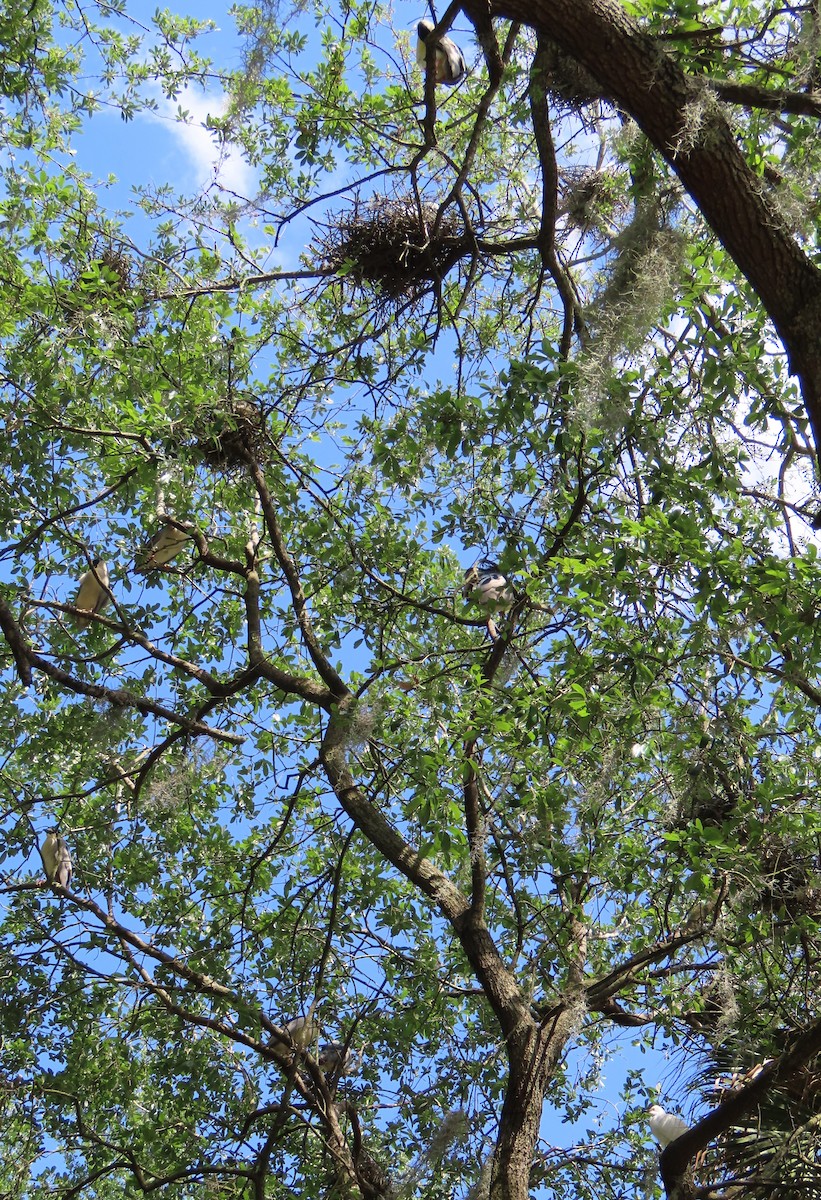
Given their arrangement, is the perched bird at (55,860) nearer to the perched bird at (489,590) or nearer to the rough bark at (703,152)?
the perched bird at (489,590)

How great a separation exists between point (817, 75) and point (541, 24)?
87cm

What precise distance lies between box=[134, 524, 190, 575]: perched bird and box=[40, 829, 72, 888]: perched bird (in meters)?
1.16

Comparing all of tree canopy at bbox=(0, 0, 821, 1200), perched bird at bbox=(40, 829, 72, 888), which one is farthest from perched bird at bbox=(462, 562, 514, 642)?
perched bird at bbox=(40, 829, 72, 888)

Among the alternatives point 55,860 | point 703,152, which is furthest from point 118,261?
point 703,152

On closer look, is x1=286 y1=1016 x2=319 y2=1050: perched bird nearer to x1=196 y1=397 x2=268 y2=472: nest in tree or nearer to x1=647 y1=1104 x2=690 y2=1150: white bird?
x1=647 y1=1104 x2=690 y2=1150: white bird

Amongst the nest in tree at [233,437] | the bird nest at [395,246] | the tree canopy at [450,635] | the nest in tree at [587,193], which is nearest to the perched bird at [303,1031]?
the tree canopy at [450,635]

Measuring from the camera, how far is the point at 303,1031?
383cm

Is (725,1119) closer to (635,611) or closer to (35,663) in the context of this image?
(635,611)

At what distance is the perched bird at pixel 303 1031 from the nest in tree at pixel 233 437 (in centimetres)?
195

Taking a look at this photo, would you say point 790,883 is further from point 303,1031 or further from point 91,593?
point 91,593

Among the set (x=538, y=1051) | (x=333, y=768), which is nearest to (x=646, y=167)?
(x=333, y=768)

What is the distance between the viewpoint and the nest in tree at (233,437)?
399 centimetres

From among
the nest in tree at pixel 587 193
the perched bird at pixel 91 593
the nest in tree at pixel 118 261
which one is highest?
the nest in tree at pixel 118 261

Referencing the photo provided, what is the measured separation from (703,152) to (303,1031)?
2.91 m
